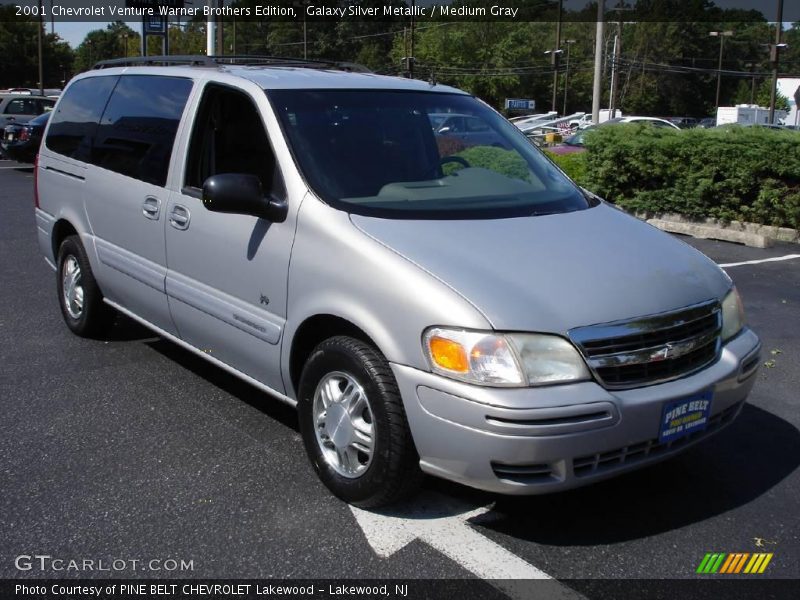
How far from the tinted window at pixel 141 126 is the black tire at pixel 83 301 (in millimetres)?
678

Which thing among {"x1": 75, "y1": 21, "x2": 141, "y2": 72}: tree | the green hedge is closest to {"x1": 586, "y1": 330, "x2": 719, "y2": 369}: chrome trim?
the green hedge

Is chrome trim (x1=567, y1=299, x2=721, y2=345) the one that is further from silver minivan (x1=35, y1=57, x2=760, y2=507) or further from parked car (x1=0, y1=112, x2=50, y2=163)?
parked car (x1=0, y1=112, x2=50, y2=163)

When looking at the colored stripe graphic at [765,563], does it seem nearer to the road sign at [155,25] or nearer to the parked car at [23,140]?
the parked car at [23,140]

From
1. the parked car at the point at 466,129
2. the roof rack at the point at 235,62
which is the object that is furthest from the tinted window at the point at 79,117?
the parked car at the point at 466,129

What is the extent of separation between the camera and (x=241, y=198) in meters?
3.99

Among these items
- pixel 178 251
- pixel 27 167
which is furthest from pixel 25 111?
pixel 178 251

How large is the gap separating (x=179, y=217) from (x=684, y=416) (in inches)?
108

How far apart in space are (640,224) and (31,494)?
3.09 metres

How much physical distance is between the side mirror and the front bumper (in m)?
1.07

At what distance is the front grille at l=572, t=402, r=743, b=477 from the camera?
3298 millimetres

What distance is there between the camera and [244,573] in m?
3.23

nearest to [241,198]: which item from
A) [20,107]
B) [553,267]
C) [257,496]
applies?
[257,496]

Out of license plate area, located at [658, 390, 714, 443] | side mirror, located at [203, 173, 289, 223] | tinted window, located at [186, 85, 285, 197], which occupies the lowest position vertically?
license plate area, located at [658, 390, 714, 443]

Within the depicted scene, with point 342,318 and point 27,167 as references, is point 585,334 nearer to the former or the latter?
point 342,318
